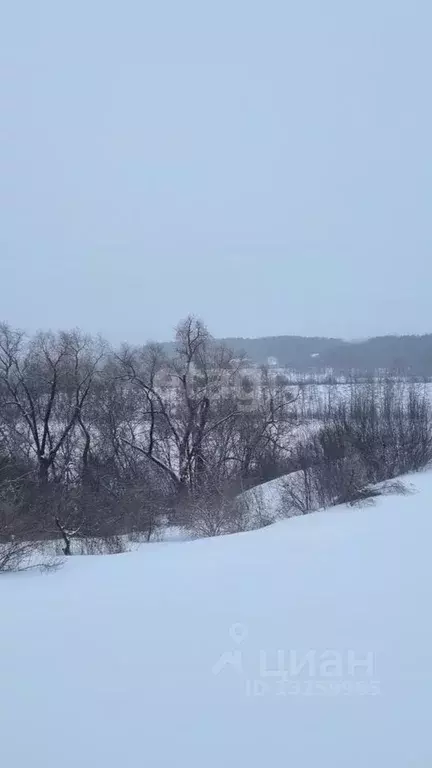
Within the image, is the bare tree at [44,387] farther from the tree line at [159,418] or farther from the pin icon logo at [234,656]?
the pin icon logo at [234,656]

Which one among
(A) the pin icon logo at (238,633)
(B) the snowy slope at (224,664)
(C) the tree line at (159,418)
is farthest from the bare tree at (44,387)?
(A) the pin icon logo at (238,633)

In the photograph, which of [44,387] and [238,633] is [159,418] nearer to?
[44,387]

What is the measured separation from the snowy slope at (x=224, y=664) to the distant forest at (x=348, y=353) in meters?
18.7

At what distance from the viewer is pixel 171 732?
2.37 m

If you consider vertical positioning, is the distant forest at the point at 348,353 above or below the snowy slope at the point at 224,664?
above

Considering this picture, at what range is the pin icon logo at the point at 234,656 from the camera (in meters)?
2.87

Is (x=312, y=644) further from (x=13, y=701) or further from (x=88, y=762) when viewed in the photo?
(x=13, y=701)

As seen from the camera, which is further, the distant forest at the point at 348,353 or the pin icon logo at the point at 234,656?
the distant forest at the point at 348,353

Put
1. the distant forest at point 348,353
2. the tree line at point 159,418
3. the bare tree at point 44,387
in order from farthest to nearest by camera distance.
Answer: the distant forest at point 348,353
the bare tree at point 44,387
the tree line at point 159,418

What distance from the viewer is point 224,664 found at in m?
2.91

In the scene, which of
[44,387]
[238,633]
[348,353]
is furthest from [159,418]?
[238,633]

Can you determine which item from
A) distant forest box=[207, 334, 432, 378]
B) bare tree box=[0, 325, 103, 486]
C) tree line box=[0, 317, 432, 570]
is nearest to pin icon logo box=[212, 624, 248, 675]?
tree line box=[0, 317, 432, 570]

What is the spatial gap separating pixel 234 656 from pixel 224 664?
0.10 meters

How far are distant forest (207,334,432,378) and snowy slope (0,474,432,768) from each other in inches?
735
